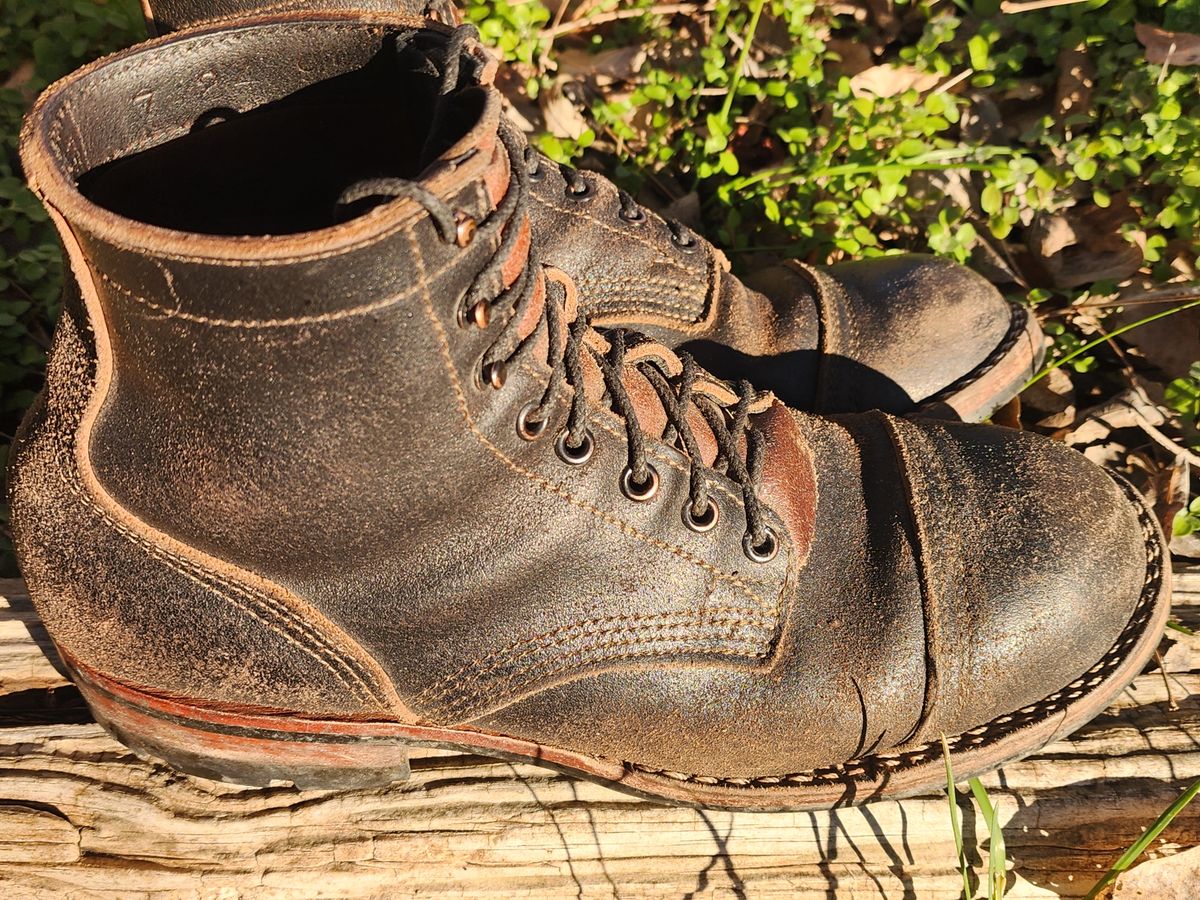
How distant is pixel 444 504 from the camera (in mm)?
1543

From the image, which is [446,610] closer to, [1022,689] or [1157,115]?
[1022,689]

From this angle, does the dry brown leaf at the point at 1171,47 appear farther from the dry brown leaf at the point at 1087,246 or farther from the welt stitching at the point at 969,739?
the welt stitching at the point at 969,739

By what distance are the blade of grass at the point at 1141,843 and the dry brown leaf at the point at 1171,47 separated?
2.42 m

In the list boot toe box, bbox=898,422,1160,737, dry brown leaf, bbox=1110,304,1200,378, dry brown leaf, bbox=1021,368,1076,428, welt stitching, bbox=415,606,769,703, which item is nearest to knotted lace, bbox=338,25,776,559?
welt stitching, bbox=415,606,769,703

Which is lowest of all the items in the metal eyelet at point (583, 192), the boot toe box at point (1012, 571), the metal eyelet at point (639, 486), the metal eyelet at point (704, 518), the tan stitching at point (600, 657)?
the boot toe box at point (1012, 571)

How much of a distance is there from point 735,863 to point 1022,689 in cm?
65

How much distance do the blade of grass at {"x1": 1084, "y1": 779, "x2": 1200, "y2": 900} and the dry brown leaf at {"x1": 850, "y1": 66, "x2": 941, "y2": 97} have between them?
8.29ft

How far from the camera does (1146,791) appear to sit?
83.2 inches

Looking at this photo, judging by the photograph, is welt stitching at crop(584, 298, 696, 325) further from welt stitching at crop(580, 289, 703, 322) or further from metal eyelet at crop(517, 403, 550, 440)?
metal eyelet at crop(517, 403, 550, 440)

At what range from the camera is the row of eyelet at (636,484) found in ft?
5.12

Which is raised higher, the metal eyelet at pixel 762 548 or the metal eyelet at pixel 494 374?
the metal eyelet at pixel 494 374

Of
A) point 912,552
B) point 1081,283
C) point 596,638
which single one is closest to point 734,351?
point 912,552

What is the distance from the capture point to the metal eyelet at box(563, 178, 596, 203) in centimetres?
246

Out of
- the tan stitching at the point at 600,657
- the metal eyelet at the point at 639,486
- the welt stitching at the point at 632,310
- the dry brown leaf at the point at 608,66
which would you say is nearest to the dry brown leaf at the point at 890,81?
the dry brown leaf at the point at 608,66
